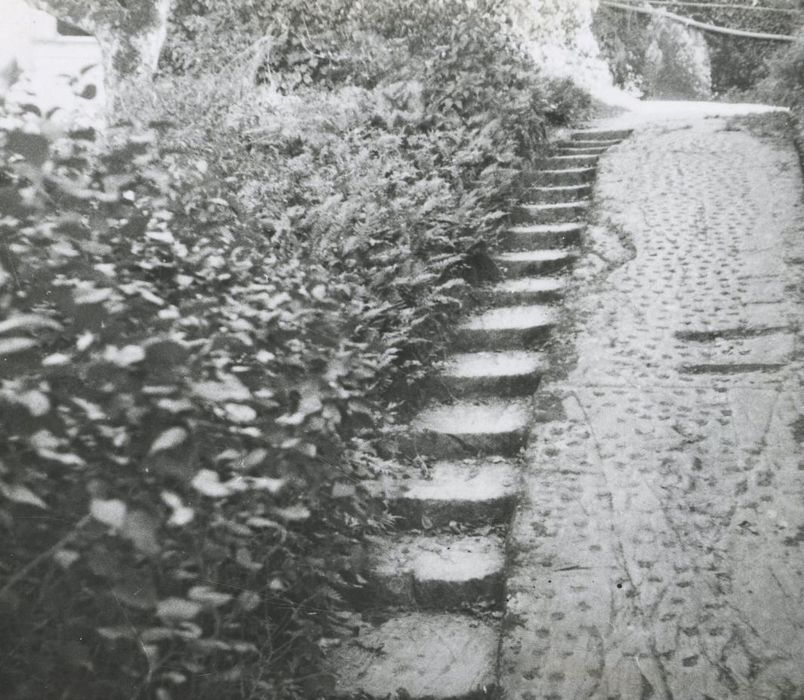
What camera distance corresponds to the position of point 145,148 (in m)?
2.46

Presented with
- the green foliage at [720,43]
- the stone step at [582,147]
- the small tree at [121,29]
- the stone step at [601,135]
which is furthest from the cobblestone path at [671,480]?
the green foliage at [720,43]

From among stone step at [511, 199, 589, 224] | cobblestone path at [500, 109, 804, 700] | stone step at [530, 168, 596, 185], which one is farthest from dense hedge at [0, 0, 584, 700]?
stone step at [530, 168, 596, 185]

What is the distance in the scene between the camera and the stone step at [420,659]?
3027mm

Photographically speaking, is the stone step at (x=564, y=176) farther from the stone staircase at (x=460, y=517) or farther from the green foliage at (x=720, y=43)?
the green foliage at (x=720, y=43)

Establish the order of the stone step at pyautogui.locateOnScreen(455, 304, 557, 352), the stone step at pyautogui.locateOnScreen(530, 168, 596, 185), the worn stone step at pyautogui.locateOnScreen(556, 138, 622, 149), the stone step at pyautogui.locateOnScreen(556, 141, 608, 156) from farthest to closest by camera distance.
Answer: the worn stone step at pyautogui.locateOnScreen(556, 138, 622, 149)
the stone step at pyautogui.locateOnScreen(556, 141, 608, 156)
the stone step at pyautogui.locateOnScreen(530, 168, 596, 185)
the stone step at pyautogui.locateOnScreen(455, 304, 557, 352)

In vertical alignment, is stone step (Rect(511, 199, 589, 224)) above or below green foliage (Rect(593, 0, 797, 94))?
below

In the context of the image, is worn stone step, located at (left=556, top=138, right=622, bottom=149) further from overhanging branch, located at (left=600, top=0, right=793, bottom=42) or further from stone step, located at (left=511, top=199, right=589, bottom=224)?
overhanging branch, located at (left=600, top=0, right=793, bottom=42)

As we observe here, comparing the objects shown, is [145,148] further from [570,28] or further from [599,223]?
[570,28]

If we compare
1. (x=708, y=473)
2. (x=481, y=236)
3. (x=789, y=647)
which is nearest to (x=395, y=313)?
(x=481, y=236)

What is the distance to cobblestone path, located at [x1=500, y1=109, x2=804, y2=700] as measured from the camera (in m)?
2.92

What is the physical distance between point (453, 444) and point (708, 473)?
1557 mm

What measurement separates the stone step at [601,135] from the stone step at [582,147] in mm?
265

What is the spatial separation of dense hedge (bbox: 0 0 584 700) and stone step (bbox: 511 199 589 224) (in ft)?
5.55

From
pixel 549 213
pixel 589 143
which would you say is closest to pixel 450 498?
pixel 549 213
